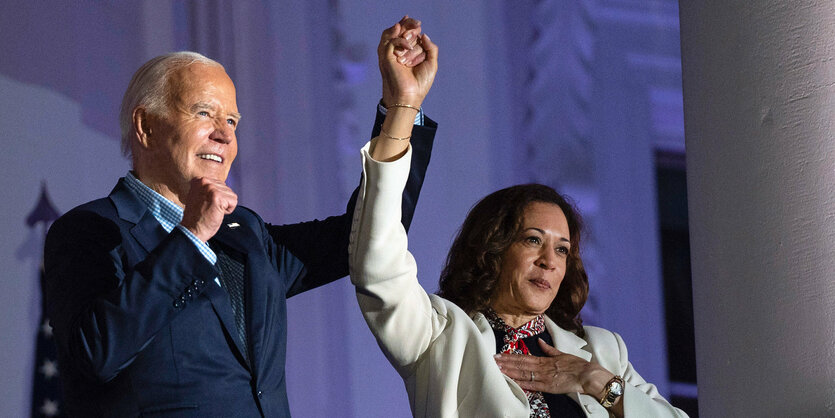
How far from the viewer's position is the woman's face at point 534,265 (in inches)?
108

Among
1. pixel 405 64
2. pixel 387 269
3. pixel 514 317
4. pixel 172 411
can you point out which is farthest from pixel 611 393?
pixel 172 411

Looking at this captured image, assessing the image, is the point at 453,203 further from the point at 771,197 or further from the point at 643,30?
the point at 771,197

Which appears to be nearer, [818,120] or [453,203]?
[818,120]

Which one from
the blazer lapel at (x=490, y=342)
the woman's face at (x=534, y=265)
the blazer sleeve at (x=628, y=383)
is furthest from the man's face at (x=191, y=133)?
the blazer sleeve at (x=628, y=383)

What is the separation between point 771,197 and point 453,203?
1716mm

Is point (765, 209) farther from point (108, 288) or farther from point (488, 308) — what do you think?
point (108, 288)

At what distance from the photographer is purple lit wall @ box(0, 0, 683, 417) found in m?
3.07

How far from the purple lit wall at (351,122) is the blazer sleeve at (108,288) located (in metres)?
1.14

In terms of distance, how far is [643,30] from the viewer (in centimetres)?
443

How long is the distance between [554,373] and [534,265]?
0.30 m

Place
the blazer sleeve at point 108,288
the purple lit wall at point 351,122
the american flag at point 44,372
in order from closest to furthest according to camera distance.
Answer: the blazer sleeve at point 108,288 < the american flag at point 44,372 < the purple lit wall at point 351,122

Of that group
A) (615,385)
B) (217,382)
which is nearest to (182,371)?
(217,382)

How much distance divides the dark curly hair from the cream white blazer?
0.11 metres

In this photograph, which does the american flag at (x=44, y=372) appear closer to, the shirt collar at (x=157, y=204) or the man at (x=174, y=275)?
the man at (x=174, y=275)
